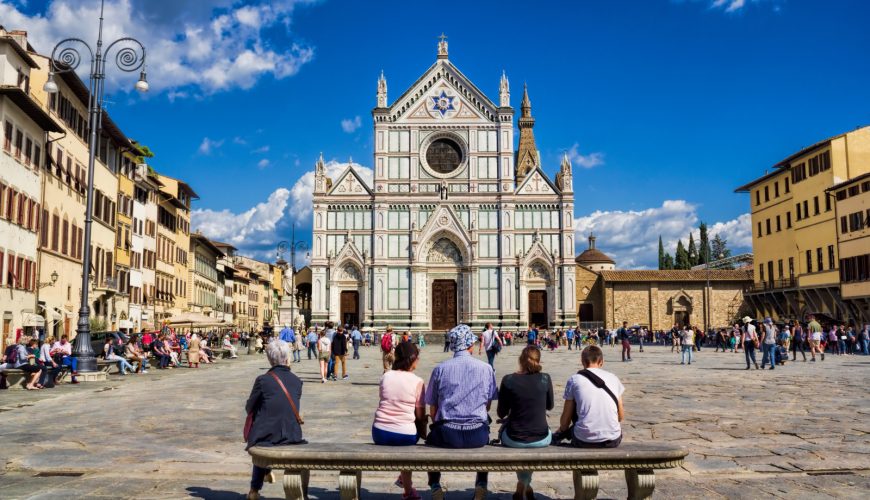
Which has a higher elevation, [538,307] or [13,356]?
[538,307]

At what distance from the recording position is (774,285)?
53438 millimetres

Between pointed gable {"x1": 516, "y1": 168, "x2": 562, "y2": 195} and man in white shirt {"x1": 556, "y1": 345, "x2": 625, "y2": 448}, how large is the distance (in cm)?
5198

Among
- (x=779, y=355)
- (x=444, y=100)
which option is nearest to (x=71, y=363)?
(x=779, y=355)

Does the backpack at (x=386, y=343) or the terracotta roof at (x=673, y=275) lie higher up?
the terracotta roof at (x=673, y=275)

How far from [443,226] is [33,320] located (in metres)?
34.5

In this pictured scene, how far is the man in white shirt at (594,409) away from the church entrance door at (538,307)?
51.2 m

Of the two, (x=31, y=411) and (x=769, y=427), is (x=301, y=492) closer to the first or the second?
(x=769, y=427)

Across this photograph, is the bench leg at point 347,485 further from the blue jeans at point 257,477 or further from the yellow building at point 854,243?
the yellow building at point 854,243

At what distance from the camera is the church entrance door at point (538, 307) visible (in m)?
57.6

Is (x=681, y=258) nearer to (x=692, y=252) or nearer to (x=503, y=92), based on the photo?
(x=692, y=252)

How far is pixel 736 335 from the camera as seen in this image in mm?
42562

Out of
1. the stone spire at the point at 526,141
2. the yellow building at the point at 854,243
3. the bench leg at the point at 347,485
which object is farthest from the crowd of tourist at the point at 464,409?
the stone spire at the point at 526,141

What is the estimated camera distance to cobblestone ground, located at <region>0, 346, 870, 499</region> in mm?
7660

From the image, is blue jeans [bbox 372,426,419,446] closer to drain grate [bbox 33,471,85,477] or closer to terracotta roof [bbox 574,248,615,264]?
drain grate [bbox 33,471,85,477]
